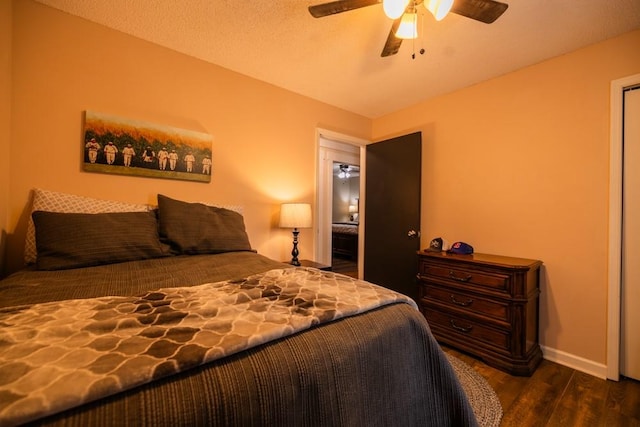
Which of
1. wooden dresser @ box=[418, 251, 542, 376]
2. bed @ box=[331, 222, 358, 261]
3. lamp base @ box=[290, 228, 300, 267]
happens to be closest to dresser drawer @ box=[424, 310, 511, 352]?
wooden dresser @ box=[418, 251, 542, 376]

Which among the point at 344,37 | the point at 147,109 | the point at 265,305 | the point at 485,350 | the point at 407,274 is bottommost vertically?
the point at 485,350

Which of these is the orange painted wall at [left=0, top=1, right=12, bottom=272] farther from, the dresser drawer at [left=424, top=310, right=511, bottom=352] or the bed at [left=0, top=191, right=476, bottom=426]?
the dresser drawer at [left=424, top=310, right=511, bottom=352]

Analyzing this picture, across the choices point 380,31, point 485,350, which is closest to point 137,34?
point 380,31

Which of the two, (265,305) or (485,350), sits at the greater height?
(265,305)

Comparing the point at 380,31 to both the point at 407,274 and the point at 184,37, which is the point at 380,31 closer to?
the point at 184,37

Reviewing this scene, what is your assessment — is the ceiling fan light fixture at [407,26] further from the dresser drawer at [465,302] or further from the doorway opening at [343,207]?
the doorway opening at [343,207]

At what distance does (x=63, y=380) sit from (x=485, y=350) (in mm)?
2440

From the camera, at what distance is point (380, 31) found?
1.86 m

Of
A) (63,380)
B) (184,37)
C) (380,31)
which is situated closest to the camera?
(63,380)

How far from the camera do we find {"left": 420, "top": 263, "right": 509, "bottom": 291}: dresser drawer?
196 cm

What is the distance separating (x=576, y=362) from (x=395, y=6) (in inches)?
108

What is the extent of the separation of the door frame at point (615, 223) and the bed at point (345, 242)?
4.27 meters

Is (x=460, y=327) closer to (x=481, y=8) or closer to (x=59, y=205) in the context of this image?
(x=481, y=8)

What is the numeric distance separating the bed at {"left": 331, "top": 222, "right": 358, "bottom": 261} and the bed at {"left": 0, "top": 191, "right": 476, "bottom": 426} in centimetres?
473
